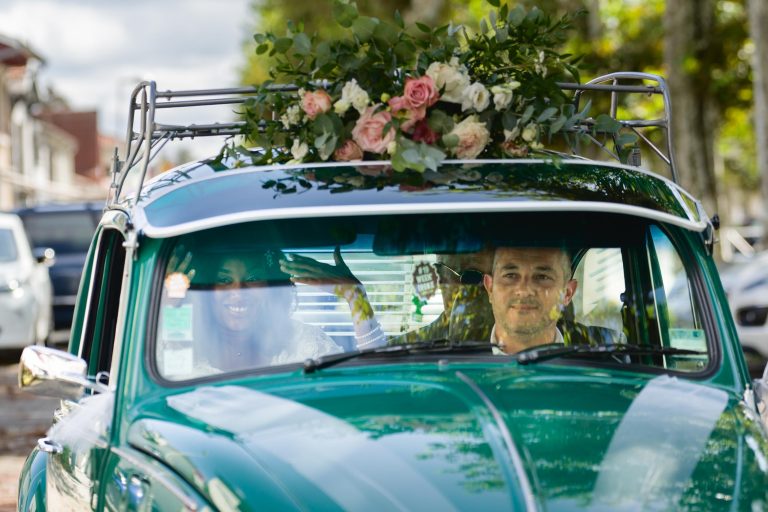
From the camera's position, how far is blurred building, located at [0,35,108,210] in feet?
190

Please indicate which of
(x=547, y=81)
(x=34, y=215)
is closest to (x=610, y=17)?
(x=34, y=215)

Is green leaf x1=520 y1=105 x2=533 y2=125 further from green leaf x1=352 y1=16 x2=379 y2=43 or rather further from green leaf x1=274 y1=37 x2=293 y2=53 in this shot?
green leaf x1=274 y1=37 x2=293 y2=53

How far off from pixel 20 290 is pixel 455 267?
13.9m

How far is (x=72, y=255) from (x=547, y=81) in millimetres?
16933

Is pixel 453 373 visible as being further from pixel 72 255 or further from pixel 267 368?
pixel 72 255

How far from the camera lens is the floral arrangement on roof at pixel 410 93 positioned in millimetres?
4574

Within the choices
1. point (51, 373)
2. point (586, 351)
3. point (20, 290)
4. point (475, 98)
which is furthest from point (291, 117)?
point (20, 290)

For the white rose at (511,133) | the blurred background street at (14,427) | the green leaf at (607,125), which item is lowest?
the blurred background street at (14,427)

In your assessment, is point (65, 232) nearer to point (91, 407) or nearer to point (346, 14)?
point (346, 14)

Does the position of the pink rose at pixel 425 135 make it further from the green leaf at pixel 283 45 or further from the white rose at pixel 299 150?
the green leaf at pixel 283 45

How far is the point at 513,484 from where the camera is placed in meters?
2.95

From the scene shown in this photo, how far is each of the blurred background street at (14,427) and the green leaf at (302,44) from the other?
4611mm

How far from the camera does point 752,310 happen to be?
15.5 meters

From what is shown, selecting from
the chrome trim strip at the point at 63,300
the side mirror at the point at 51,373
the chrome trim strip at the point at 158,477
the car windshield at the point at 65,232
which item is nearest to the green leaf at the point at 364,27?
the side mirror at the point at 51,373
